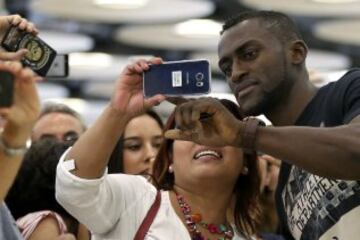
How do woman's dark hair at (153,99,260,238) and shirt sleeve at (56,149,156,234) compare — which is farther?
woman's dark hair at (153,99,260,238)

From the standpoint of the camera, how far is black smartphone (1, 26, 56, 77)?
2.73 meters

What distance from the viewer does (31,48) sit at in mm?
2760

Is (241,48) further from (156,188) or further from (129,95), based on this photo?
(156,188)

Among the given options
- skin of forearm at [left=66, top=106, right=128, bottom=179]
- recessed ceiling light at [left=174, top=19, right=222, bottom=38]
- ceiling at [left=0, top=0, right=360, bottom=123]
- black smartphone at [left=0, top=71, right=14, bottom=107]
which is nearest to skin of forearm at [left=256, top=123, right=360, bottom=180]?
skin of forearm at [left=66, top=106, right=128, bottom=179]

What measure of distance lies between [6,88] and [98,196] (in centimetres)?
122

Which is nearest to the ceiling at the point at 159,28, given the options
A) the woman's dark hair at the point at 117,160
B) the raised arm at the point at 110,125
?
the woman's dark hair at the point at 117,160

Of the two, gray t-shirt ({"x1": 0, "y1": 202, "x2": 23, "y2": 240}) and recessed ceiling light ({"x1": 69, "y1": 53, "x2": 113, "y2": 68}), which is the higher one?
gray t-shirt ({"x1": 0, "y1": 202, "x2": 23, "y2": 240})

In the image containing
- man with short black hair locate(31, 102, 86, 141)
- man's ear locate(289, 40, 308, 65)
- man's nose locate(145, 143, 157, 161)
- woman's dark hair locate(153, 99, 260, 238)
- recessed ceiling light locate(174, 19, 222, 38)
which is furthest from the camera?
recessed ceiling light locate(174, 19, 222, 38)

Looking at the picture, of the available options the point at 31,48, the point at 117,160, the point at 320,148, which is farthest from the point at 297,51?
the point at 117,160

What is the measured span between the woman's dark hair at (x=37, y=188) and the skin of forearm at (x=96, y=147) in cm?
59

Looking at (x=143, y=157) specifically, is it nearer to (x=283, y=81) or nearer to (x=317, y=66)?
(x=283, y=81)

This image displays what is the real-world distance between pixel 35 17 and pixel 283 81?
8.24m

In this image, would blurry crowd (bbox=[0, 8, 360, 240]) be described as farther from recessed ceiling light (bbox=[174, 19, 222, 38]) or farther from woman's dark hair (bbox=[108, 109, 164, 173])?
recessed ceiling light (bbox=[174, 19, 222, 38])

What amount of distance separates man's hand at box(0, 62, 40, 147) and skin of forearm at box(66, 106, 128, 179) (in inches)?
39.5
